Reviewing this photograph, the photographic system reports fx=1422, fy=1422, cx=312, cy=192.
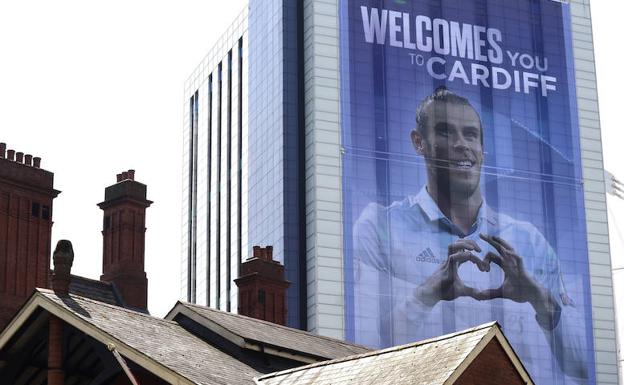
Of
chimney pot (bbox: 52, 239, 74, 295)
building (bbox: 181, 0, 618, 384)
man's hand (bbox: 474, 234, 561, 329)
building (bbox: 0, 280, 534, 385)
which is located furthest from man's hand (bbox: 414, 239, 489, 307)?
chimney pot (bbox: 52, 239, 74, 295)

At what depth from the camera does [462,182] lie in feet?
482

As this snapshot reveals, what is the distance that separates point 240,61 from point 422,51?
2665 centimetres

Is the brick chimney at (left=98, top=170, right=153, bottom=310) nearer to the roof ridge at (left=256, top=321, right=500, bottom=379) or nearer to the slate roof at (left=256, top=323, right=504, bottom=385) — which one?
the roof ridge at (left=256, top=321, right=500, bottom=379)

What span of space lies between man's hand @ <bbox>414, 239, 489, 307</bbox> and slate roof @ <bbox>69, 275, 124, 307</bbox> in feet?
297

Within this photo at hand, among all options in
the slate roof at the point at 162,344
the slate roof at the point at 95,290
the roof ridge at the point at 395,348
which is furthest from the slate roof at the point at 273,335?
the slate roof at the point at 95,290

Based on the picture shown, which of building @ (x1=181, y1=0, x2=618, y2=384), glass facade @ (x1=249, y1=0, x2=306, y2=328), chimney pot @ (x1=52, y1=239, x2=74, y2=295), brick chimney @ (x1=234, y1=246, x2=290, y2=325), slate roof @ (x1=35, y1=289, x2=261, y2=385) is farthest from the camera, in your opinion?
glass facade @ (x1=249, y1=0, x2=306, y2=328)

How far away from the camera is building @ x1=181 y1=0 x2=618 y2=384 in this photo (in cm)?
14212

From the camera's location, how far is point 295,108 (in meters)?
150

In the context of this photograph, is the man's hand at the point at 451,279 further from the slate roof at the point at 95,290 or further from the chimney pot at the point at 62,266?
the chimney pot at the point at 62,266

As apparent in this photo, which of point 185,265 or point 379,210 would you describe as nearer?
point 379,210

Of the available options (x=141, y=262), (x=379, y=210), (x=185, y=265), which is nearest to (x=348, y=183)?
(x=379, y=210)

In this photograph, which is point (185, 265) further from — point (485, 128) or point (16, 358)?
point (16, 358)

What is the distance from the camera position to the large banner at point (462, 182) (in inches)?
5610

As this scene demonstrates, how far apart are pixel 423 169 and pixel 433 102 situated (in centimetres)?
813
